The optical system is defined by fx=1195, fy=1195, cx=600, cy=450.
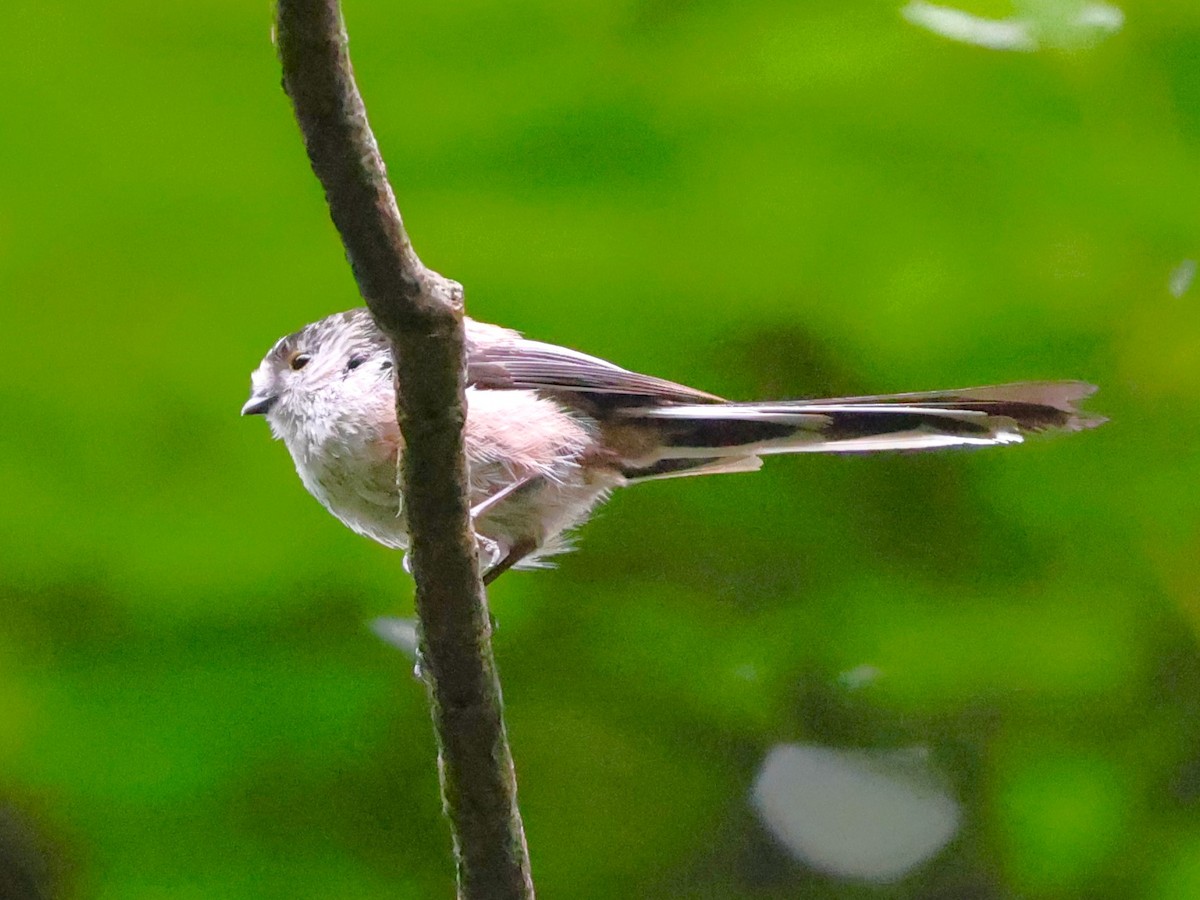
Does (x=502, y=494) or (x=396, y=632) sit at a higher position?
(x=502, y=494)

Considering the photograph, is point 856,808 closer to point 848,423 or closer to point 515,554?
point 515,554

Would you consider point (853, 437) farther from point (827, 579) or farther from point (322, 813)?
point (322, 813)

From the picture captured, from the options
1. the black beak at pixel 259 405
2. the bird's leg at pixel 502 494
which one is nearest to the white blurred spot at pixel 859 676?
the bird's leg at pixel 502 494

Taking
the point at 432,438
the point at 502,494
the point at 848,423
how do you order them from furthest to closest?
the point at 502,494 → the point at 848,423 → the point at 432,438

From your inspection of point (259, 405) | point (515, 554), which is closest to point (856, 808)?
point (515, 554)

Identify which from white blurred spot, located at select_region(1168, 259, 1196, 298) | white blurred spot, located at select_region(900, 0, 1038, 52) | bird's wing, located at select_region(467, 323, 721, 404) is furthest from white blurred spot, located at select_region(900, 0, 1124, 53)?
bird's wing, located at select_region(467, 323, 721, 404)

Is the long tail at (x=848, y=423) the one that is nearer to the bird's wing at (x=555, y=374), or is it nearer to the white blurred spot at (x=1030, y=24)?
the bird's wing at (x=555, y=374)
